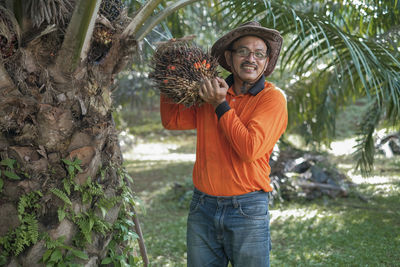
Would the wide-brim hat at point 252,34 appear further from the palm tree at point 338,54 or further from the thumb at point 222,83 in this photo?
the palm tree at point 338,54

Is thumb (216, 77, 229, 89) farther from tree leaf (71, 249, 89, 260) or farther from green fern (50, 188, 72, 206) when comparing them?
tree leaf (71, 249, 89, 260)

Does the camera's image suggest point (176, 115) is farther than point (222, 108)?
Yes

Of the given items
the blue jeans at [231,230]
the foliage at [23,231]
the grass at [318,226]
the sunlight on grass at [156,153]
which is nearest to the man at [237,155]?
the blue jeans at [231,230]

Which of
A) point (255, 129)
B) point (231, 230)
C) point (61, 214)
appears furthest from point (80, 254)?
point (255, 129)

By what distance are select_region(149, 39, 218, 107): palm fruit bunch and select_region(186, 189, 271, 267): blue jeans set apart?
621 mm

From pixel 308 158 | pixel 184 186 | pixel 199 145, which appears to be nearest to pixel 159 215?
pixel 184 186

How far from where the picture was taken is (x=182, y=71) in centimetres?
213

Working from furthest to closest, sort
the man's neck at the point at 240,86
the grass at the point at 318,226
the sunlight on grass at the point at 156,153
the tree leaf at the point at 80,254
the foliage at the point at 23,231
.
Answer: the sunlight on grass at the point at 156,153 → the grass at the point at 318,226 → the man's neck at the point at 240,86 → the tree leaf at the point at 80,254 → the foliage at the point at 23,231

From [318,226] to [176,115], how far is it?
428 centimetres

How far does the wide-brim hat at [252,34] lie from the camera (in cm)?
237

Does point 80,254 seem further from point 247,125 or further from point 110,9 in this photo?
point 110,9

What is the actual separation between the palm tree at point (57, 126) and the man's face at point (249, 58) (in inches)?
20.3

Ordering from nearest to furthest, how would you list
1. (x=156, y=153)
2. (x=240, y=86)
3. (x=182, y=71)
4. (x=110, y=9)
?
(x=182, y=71) → (x=240, y=86) → (x=110, y=9) → (x=156, y=153)

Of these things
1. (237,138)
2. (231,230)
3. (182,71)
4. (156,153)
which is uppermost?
(182,71)
